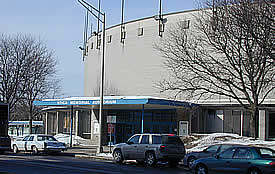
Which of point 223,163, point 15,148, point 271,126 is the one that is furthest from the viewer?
point 271,126

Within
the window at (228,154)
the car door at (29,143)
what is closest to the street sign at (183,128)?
the car door at (29,143)

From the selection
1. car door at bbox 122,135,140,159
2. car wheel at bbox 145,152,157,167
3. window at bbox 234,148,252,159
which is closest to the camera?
window at bbox 234,148,252,159

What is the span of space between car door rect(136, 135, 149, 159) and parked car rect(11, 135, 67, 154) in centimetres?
923

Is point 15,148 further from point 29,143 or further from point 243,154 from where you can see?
point 243,154

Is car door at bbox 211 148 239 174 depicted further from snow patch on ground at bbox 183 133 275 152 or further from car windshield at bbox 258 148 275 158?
snow patch on ground at bbox 183 133 275 152

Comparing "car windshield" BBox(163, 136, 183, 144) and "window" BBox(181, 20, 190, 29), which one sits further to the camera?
"window" BBox(181, 20, 190, 29)

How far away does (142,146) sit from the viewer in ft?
76.9

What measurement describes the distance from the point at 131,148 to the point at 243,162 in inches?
361

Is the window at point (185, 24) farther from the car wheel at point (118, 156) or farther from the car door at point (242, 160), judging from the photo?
the car door at point (242, 160)

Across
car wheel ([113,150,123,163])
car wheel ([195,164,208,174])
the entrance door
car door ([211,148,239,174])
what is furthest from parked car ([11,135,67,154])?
the entrance door

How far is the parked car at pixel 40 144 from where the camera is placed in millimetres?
30812

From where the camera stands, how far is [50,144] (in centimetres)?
3092

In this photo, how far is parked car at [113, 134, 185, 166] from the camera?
22.5 metres

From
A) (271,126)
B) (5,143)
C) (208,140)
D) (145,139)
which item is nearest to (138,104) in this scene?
(208,140)
